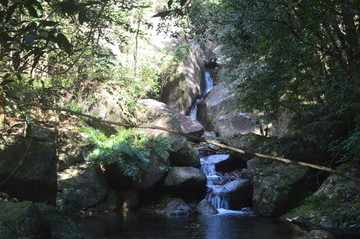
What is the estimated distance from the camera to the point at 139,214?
10.0 m

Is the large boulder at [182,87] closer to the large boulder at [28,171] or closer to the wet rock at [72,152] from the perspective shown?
the wet rock at [72,152]

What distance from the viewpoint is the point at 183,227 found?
8023 millimetres

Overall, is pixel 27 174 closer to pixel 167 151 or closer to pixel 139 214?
pixel 139 214

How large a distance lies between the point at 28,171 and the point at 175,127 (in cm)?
641

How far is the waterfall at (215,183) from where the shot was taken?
10.7m

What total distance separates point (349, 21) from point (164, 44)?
15.3 meters

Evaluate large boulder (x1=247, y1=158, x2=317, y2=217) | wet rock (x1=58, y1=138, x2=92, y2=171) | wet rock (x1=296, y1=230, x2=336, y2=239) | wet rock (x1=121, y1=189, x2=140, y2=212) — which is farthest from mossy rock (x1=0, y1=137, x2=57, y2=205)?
large boulder (x1=247, y1=158, x2=317, y2=217)

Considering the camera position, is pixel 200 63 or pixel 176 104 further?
pixel 200 63

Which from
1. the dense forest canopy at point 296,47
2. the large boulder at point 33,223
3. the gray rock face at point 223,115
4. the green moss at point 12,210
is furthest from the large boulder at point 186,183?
the green moss at point 12,210

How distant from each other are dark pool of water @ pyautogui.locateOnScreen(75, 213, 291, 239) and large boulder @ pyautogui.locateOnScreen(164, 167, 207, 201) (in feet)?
5.44

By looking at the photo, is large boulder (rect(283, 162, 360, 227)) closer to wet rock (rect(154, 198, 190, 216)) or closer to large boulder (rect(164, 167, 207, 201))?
wet rock (rect(154, 198, 190, 216))

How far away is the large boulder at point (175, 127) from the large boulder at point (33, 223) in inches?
228

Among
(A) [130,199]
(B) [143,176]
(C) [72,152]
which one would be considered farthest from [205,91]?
(C) [72,152]

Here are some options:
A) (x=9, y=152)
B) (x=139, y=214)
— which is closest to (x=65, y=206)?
(x=139, y=214)
